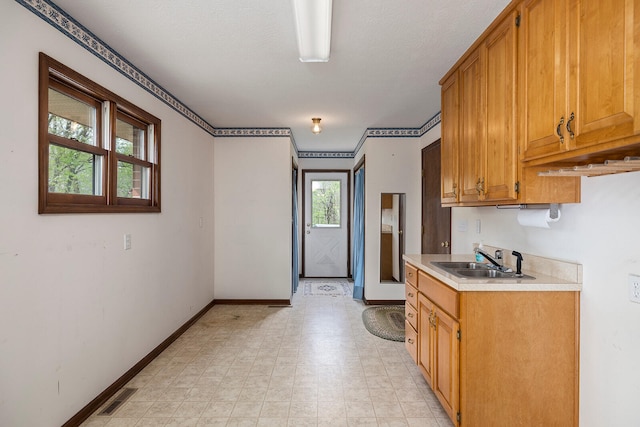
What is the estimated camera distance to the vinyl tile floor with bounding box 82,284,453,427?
6.98ft

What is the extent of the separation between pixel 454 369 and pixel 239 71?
2711 mm

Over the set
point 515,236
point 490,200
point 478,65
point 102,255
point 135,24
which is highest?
point 135,24

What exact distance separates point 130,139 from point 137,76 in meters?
0.53

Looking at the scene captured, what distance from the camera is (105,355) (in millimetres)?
2303

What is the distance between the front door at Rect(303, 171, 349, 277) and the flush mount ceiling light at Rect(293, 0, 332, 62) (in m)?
4.21

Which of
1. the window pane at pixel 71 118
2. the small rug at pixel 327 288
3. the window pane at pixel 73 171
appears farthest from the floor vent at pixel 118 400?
the small rug at pixel 327 288

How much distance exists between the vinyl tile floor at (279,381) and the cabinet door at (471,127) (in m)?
1.53

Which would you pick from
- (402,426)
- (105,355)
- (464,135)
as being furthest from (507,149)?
(105,355)

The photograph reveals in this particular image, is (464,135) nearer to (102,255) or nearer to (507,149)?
(507,149)

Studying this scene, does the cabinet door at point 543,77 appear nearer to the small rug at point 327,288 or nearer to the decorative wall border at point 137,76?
the decorative wall border at point 137,76

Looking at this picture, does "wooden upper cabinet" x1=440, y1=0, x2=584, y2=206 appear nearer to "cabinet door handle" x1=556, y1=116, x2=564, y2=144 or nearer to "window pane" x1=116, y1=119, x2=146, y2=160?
"cabinet door handle" x1=556, y1=116, x2=564, y2=144

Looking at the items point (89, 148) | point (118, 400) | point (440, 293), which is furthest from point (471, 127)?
point (118, 400)

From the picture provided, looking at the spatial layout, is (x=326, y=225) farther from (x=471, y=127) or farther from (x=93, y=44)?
(x=93, y=44)

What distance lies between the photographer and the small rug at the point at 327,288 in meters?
5.32
